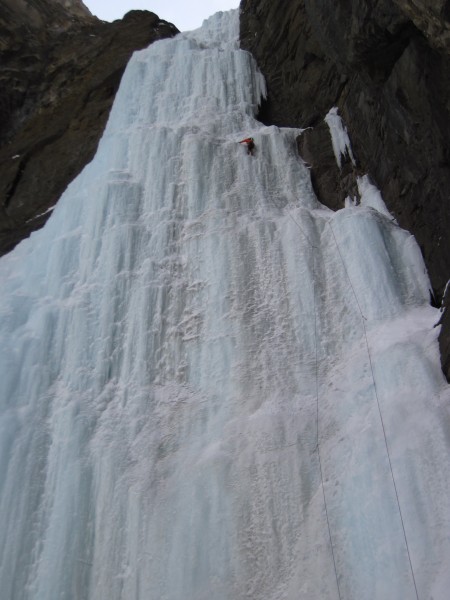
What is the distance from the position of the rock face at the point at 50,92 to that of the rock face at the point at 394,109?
454 centimetres

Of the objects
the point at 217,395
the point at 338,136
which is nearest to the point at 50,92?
the point at 338,136

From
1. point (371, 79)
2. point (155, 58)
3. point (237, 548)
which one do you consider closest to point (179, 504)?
point (237, 548)

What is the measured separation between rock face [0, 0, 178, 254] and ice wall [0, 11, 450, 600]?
145 centimetres

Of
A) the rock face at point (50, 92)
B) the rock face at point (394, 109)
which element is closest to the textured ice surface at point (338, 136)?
the rock face at point (394, 109)

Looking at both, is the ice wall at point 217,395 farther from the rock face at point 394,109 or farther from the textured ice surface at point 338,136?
the textured ice surface at point 338,136

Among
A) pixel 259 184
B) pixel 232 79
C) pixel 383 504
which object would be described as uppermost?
pixel 232 79

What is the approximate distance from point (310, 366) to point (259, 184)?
354cm

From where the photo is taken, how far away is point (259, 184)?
367 inches

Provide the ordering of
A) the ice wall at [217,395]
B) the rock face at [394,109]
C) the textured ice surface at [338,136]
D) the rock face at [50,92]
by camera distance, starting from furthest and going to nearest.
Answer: the rock face at [50,92]
the textured ice surface at [338,136]
the rock face at [394,109]
the ice wall at [217,395]

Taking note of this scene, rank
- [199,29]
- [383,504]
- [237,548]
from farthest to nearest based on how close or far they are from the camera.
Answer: [199,29], [237,548], [383,504]

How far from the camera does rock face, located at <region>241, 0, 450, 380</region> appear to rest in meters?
6.75

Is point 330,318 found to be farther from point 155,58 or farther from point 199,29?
point 199,29

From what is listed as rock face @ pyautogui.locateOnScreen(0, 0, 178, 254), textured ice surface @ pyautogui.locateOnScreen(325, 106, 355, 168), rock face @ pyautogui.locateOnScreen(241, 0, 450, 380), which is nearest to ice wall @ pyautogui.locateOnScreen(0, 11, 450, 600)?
rock face @ pyautogui.locateOnScreen(241, 0, 450, 380)

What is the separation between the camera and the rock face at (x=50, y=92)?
11062 mm
